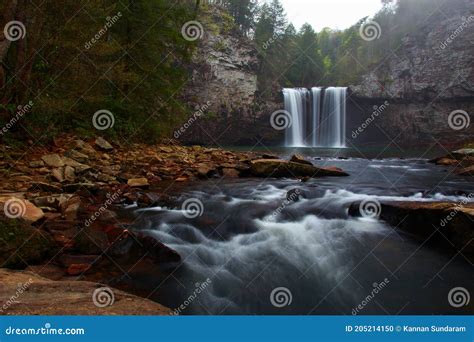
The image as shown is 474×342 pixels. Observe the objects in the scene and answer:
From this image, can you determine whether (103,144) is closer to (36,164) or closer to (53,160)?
(53,160)

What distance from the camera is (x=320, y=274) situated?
4.87 metres

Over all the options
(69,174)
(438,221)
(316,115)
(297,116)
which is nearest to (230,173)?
(69,174)

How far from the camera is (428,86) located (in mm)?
38875

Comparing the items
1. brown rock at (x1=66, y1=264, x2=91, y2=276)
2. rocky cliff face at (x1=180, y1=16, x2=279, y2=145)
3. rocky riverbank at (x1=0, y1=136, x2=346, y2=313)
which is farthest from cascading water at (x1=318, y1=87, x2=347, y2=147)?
brown rock at (x1=66, y1=264, x2=91, y2=276)

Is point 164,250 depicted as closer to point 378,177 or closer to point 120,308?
point 120,308

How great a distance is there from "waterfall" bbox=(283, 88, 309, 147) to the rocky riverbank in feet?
88.5

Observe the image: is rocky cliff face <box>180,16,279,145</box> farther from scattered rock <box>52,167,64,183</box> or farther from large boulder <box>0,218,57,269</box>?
large boulder <box>0,218,57,269</box>

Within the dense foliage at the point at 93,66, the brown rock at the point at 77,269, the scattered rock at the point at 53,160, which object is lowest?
the brown rock at the point at 77,269

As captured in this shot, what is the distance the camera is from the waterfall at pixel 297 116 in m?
39.3

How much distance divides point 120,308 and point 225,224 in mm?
3904

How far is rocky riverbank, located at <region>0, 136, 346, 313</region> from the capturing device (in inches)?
168

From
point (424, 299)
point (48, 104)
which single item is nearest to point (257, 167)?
point (48, 104)

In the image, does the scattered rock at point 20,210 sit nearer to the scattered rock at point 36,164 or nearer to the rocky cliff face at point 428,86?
the scattered rock at point 36,164

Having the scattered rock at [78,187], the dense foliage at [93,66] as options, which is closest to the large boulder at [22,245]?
the scattered rock at [78,187]
